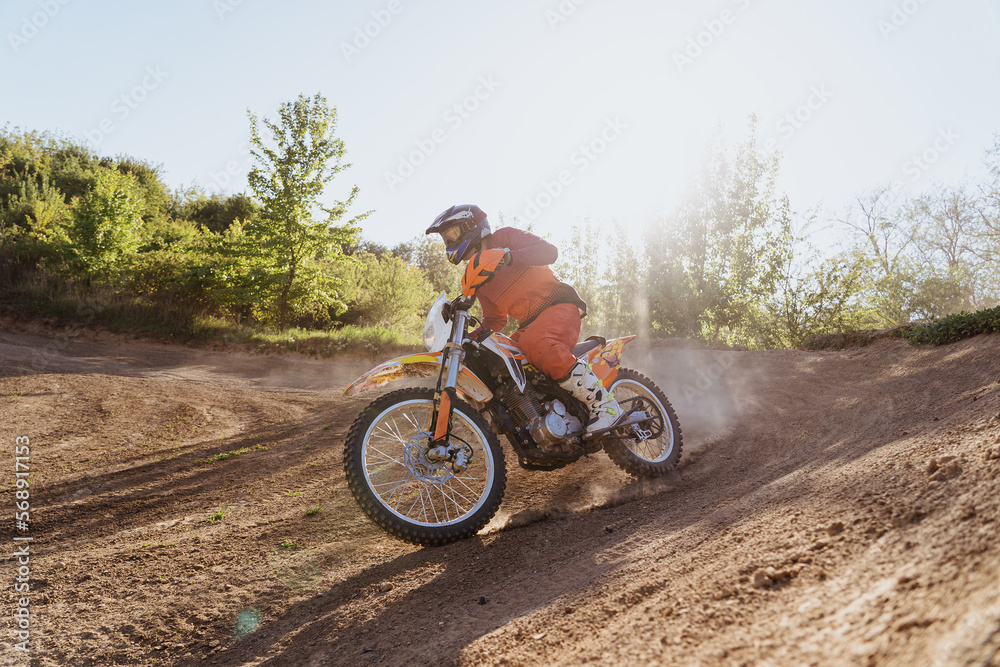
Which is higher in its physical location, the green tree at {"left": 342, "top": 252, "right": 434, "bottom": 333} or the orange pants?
the green tree at {"left": 342, "top": 252, "right": 434, "bottom": 333}

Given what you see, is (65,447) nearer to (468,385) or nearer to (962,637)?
(468,385)

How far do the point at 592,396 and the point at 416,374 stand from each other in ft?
5.15

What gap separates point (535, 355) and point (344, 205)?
16.6m

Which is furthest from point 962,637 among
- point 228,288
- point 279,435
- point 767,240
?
point 228,288

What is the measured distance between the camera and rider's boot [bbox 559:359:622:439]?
4508mm

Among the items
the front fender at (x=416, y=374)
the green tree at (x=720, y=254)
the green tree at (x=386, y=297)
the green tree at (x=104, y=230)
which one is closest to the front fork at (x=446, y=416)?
the front fender at (x=416, y=374)

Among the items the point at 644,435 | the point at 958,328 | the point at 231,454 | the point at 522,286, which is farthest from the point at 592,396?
the point at 958,328

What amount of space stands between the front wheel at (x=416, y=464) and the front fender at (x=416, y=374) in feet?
0.76

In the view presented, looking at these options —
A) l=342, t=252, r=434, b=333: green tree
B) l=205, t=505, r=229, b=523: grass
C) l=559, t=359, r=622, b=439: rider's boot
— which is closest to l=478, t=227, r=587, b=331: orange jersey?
l=559, t=359, r=622, b=439: rider's boot

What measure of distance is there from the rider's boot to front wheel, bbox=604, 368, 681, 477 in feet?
0.96

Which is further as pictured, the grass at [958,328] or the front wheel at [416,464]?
the grass at [958,328]

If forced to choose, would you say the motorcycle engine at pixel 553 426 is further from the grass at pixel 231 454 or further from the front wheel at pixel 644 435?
the grass at pixel 231 454

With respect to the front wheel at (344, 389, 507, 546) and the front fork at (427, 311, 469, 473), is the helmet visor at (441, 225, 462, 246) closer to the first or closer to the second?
the front fork at (427, 311, 469, 473)

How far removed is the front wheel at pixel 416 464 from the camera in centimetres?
353
